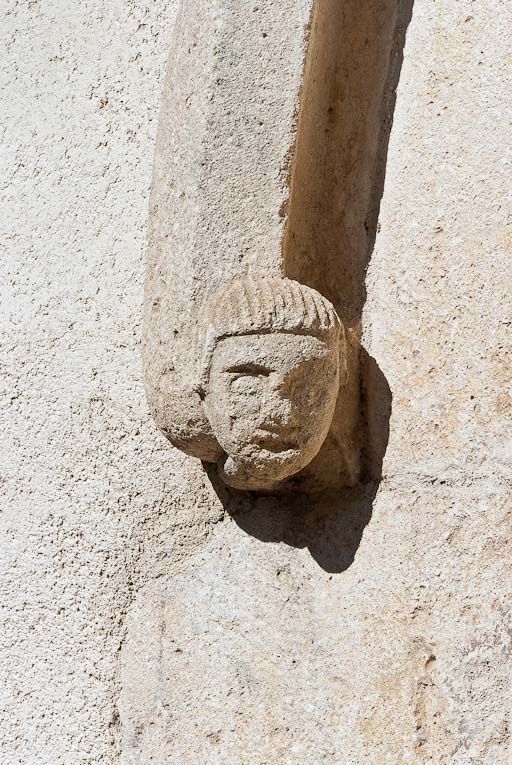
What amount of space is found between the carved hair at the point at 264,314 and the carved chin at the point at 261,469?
8cm

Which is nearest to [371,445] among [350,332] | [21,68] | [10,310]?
[350,332]

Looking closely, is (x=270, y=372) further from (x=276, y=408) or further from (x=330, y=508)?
(x=330, y=508)

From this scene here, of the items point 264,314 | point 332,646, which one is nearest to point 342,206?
point 264,314

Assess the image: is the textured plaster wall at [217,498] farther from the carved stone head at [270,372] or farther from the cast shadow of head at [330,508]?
the carved stone head at [270,372]

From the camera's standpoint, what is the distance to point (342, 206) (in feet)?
3.83

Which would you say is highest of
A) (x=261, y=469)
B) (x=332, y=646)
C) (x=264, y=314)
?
(x=264, y=314)

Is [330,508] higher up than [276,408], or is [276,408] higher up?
[276,408]

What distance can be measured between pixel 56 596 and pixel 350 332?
1.26 feet

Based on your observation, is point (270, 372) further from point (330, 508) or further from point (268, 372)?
point (330, 508)

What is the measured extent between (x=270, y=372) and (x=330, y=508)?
0.21 meters

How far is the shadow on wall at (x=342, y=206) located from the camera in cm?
111

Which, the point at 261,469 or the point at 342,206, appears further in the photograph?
the point at 342,206

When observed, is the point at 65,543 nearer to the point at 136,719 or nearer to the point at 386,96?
the point at 136,719

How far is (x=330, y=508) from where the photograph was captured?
1.13 meters
